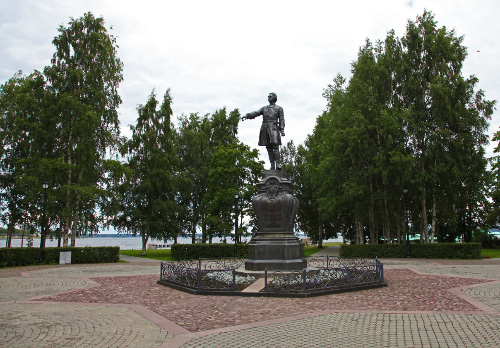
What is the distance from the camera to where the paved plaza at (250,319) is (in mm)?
5980

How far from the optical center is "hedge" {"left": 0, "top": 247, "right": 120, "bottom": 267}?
73.5 feet

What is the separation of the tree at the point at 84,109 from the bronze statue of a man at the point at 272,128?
14.5m

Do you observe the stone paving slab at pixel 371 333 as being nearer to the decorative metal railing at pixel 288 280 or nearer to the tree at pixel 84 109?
the decorative metal railing at pixel 288 280

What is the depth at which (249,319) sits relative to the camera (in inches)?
295

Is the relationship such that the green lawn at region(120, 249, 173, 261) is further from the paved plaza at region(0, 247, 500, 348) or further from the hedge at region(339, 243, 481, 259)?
the paved plaza at region(0, 247, 500, 348)

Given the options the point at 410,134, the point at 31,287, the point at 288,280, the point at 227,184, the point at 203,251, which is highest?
the point at 410,134

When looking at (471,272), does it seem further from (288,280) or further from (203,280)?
(203,280)

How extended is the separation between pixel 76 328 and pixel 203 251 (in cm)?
2099

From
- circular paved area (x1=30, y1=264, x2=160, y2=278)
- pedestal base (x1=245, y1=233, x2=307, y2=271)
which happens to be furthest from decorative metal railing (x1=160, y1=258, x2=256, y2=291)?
circular paved area (x1=30, y1=264, x2=160, y2=278)

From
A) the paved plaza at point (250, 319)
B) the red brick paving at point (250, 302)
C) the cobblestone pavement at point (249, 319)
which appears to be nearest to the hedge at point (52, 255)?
the paved plaza at point (250, 319)

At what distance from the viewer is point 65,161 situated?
90.0 ft

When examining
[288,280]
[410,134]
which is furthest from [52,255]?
[410,134]

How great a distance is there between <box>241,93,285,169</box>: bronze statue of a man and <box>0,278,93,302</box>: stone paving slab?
7894 millimetres

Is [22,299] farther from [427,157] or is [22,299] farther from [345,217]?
[345,217]
